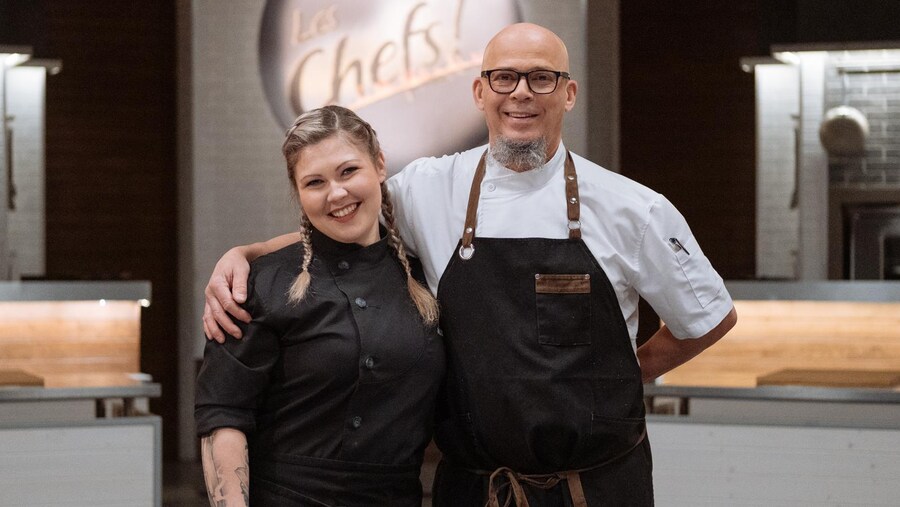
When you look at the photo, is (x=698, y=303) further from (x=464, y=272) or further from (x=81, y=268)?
(x=81, y=268)

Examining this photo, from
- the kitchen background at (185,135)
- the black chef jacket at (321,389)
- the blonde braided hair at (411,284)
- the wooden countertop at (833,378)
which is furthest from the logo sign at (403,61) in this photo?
the black chef jacket at (321,389)

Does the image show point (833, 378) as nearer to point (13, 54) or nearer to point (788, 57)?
point (788, 57)

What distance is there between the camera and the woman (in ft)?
6.24

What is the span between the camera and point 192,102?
23.3 ft

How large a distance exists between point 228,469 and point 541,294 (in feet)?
2.12

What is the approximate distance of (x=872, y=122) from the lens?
785 centimetres

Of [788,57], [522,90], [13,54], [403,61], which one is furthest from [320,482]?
[788,57]

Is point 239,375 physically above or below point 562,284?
below

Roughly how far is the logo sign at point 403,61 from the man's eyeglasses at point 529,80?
476 cm

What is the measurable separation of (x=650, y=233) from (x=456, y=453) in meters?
0.56

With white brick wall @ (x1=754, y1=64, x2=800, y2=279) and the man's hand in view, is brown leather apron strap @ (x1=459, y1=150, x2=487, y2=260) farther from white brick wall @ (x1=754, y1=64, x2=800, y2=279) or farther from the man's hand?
white brick wall @ (x1=754, y1=64, x2=800, y2=279)

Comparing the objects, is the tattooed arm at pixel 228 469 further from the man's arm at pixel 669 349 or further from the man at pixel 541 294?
the man's arm at pixel 669 349

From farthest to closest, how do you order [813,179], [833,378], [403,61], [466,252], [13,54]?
[813,179] < [13,54] < [403,61] < [833,378] < [466,252]

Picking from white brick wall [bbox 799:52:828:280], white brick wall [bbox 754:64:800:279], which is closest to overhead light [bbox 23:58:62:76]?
white brick wall [bbox 754:64:800:279]
